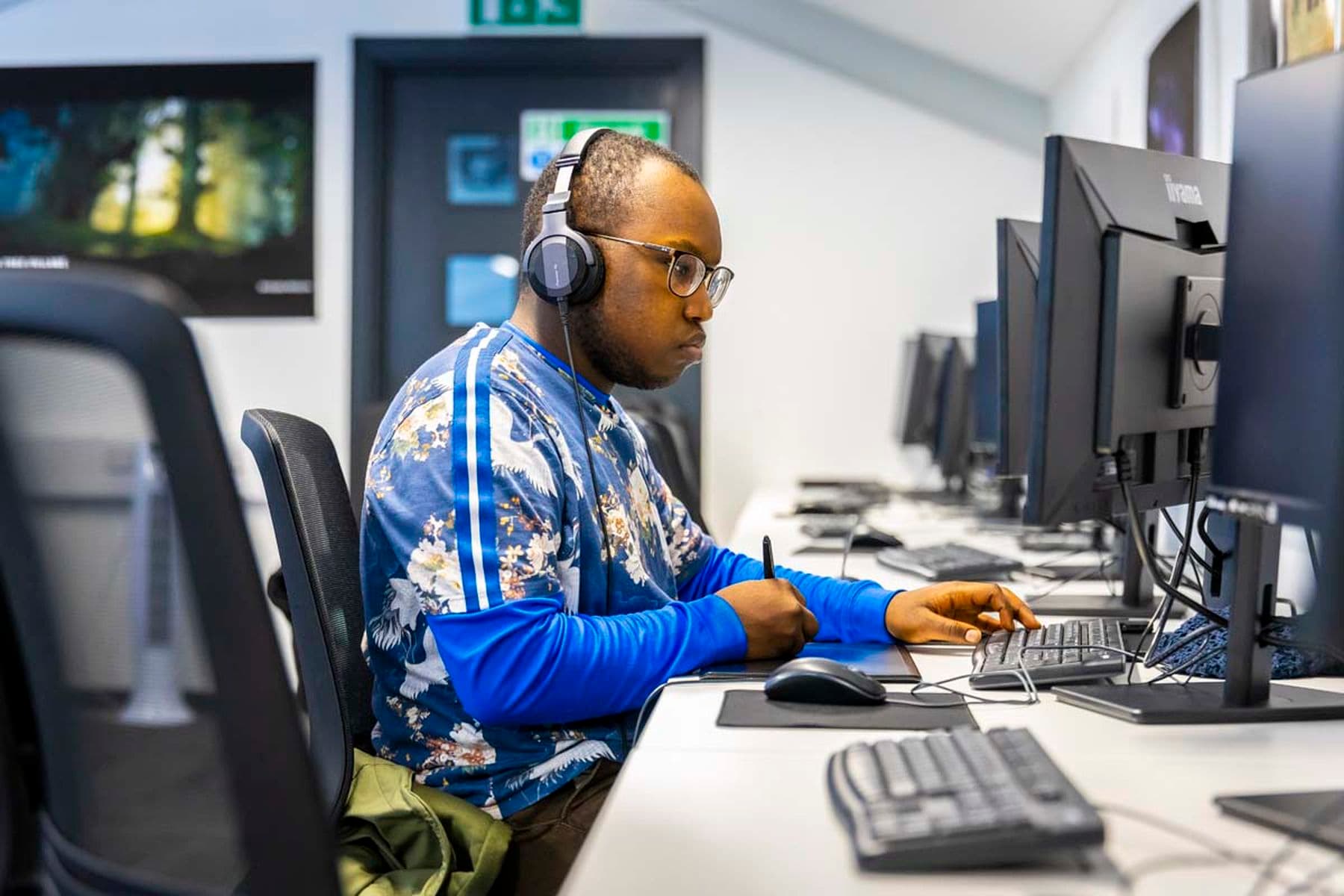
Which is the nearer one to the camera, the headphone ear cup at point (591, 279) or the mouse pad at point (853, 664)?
the mouse pad at point (853, 664)

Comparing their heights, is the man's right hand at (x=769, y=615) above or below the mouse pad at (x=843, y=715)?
above

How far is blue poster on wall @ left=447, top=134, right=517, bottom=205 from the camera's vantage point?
434cm

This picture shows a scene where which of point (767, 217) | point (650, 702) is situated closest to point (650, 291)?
point (650, 702)

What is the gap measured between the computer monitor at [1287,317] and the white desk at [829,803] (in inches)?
6.1

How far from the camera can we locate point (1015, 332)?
1578mm

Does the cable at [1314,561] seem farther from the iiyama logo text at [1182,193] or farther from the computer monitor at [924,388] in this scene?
the computer monitor at [924,388]

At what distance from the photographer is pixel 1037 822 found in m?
0.70

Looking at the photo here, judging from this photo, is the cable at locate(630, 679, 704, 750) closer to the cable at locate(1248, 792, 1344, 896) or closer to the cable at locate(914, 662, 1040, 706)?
the cable at locate(914, 662, 1040, 706)

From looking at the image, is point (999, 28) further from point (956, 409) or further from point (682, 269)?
point (682, 269)

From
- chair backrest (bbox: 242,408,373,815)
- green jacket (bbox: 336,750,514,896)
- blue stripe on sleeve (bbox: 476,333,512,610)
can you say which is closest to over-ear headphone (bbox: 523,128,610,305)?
blue stripe on sleeve (bbox: 476,333,512,610)

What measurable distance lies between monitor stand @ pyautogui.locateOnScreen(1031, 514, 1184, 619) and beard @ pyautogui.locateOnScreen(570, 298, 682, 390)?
2.18 feet

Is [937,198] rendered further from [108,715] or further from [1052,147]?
[108,715]

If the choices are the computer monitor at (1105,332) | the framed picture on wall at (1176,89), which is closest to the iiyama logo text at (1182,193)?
the computer monitor at (1105,332)

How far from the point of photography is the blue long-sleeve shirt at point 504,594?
3.63 ft
